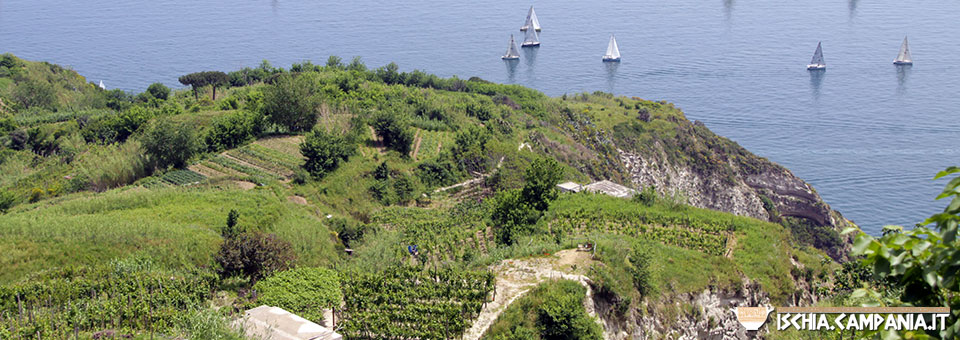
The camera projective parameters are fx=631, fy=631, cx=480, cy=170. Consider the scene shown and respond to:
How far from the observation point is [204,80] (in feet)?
246

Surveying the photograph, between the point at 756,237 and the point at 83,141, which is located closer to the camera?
the point at 756,237

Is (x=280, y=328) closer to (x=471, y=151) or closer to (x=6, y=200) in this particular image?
(x=6, y=200)

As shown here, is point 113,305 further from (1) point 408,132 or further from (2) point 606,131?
(2) point 606,131

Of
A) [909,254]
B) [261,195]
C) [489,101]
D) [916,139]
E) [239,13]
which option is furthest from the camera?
[239,13]

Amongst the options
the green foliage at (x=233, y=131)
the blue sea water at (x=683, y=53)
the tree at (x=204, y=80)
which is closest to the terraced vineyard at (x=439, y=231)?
the green foliage at (x=233, y=131)

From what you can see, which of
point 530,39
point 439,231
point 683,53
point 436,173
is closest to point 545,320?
point 439,231

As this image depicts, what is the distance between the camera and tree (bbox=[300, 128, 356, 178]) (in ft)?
137

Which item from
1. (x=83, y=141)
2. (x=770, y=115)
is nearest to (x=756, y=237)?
(x=83, y=141)

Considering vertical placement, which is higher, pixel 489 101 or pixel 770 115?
pixel 489 101

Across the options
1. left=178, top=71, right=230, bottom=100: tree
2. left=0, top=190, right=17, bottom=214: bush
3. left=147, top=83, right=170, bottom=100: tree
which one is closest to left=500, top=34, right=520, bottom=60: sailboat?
left=178, top=71, right=230, bottom=100: tree

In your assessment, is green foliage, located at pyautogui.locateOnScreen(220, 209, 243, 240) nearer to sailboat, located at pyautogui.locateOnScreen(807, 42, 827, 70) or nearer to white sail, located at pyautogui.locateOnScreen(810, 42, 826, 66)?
sailboat, located at pyautogui.locateOnScreen(807, 42, 827, 70)

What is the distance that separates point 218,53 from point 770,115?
96048mm

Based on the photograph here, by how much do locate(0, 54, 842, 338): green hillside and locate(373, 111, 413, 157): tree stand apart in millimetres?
172

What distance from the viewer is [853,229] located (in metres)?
5.09
